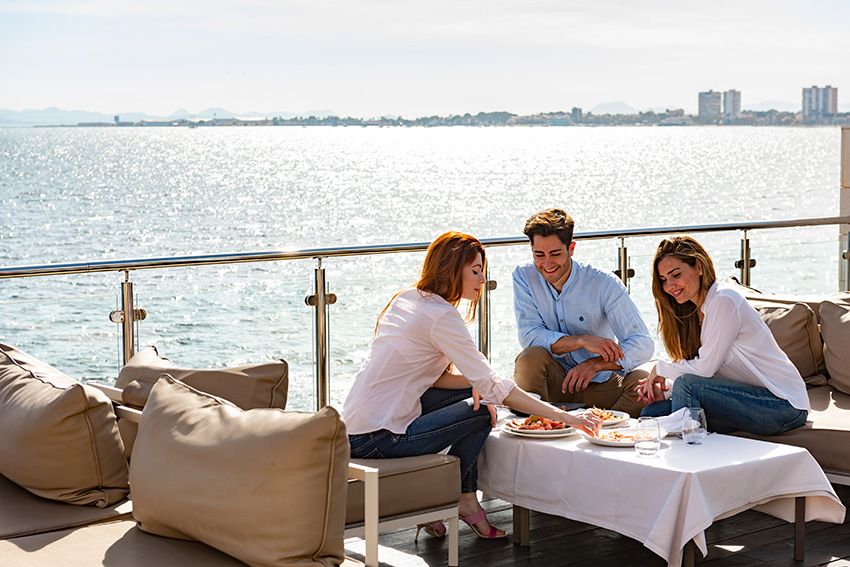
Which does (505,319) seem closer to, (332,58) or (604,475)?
(604,475)

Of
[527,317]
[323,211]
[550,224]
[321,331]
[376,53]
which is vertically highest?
[376,53]

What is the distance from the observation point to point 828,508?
4.20 metres

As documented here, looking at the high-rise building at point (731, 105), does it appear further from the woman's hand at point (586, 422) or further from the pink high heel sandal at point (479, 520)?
the woman's hand at point (586, 422)

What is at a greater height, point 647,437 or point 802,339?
point 802,339

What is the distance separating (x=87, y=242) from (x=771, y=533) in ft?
121

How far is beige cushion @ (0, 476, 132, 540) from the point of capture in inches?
131

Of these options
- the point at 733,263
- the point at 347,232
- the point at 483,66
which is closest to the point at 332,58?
the point at 483,66

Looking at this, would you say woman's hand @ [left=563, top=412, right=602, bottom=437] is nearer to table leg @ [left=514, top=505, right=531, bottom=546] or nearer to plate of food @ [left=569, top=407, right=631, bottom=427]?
plate of food @ [left=569, top=407, right=631, bottom=427]

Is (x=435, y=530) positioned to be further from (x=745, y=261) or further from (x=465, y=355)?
(x=745, y=261)

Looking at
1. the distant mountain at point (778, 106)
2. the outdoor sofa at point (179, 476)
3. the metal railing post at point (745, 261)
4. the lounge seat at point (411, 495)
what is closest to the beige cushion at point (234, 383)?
the outdoor sofa at point (179, 476)

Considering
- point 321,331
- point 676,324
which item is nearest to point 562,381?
point 676,324

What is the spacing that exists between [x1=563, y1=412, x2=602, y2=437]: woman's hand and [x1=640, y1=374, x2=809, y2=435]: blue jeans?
1.85ft

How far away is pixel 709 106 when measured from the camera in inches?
2140

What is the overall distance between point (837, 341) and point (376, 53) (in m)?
49.2
